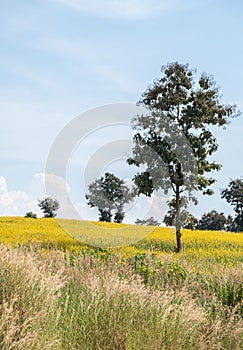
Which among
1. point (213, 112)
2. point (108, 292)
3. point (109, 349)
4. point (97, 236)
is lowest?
point (109, 349)

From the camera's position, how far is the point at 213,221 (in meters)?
53.6

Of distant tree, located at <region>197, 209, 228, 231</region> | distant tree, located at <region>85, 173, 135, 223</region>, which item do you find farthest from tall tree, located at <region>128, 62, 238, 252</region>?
distant tree, located at <region>197, 209, 228, 231</region>

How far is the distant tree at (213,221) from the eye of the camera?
53.5 metres

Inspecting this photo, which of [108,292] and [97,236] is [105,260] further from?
[97,236]

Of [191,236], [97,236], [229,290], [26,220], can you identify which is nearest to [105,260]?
[229,290]

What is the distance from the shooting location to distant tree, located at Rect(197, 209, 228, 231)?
53.5m

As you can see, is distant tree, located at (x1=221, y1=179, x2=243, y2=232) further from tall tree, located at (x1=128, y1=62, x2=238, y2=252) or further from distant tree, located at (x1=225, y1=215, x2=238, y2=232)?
tall tree, located at (x1=128, y1=62, x2=238, y2=252)

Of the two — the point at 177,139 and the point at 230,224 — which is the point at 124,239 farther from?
the point at 230,224

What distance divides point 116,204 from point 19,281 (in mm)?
20259

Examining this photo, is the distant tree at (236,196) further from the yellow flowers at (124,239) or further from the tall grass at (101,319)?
the tall grass at (101,319)

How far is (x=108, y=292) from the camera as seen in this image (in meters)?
6.27

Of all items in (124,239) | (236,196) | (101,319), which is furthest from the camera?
(236,196)

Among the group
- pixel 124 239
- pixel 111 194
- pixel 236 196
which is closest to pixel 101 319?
pixel 124 239

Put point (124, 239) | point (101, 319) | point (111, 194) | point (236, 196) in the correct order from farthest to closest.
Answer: point (236, 196) < point (111, 194) < point (124, 239) < point (101, 319)
